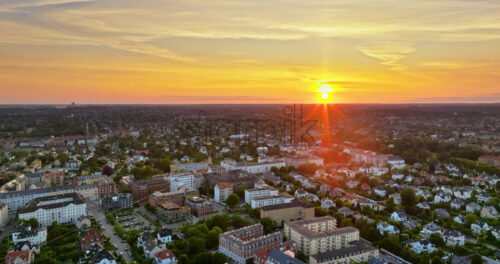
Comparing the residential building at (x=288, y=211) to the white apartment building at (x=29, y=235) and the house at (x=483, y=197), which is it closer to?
the white apartment building at (x=29, y=235)

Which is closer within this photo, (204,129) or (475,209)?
(475,209)

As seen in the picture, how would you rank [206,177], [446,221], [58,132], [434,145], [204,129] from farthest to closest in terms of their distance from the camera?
1. [204,129]
2. [58,132]
3. [434,145]
4. [206,177]
5. [446,221]

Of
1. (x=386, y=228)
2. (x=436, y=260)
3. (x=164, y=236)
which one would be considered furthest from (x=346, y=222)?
(x=164, y=236)

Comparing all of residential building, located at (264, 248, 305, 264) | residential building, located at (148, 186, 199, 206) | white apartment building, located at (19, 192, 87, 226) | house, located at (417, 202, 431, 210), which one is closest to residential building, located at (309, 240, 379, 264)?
residential building, located at (264, 248, 305, 264)

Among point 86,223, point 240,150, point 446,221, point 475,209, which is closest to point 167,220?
point 86,223

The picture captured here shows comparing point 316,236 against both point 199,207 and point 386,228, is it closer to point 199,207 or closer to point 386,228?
point 386,228

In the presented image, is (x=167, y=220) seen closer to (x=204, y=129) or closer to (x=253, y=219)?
(x=253, y=219)

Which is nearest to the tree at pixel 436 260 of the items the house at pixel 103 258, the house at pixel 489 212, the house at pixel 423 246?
the house at pixel 423 246
